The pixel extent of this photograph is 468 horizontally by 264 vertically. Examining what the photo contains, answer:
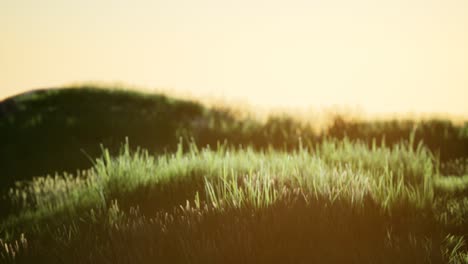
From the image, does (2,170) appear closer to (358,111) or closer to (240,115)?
(240,115)

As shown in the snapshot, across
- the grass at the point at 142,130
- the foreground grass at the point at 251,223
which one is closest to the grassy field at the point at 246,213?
the foreground grass at the point at 251,223

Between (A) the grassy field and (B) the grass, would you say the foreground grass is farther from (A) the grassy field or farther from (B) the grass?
(B) the grass

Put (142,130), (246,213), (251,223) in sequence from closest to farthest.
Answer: (251,223) → (246,213) → (142,130)

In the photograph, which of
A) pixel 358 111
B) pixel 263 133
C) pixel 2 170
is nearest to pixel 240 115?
pixel 263 133

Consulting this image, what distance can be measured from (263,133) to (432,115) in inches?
124

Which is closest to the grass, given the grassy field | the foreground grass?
the grassy field

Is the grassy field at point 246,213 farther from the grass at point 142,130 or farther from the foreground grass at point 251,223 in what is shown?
the grass at point 142,130

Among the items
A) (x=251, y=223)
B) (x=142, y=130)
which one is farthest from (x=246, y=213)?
(x=142, y=130)

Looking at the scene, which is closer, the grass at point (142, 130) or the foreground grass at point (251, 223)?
the foreground grass at point (251, 223)

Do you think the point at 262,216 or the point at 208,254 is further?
the point at 262,216

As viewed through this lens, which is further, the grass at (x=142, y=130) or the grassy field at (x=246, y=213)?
the grass at (x=142, y=130)

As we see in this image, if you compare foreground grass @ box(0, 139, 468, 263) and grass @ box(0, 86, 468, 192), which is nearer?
foreground grass @ box(0, 139, 468, 263)

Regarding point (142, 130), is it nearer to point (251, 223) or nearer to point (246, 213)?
point (246, 213)

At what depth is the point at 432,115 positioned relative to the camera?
10.4 metres
